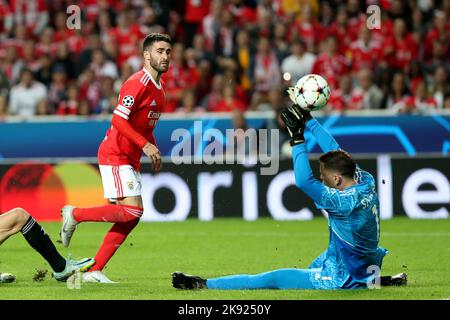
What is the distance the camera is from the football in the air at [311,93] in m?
8.59

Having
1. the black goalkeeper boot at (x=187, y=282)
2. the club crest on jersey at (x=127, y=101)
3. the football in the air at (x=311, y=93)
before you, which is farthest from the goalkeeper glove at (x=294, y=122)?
the club crest on jersey at (x=127, y=101)

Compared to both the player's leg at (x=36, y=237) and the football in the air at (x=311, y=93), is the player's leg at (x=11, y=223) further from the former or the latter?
the football in the air at (x=311, y=93)

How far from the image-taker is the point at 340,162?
27.4 ft

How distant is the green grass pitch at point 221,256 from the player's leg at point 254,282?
0.37ft

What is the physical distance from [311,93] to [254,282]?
5.31ft

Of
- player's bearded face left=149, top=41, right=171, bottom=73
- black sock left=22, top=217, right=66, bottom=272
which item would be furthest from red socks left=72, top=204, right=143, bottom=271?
player's bearded face left=149, top=41, right=171, bottom=73

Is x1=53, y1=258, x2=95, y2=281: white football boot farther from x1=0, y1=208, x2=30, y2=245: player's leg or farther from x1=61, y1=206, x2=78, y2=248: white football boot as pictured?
x1=0, y1=208, x2=30, y2=245: player's leg

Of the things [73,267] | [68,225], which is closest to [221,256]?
[68,225]

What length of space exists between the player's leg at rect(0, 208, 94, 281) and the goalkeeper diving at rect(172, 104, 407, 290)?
3.31 feet

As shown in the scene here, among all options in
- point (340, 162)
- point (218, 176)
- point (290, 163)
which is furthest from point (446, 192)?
point (340, 162)

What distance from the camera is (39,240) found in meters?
8.89

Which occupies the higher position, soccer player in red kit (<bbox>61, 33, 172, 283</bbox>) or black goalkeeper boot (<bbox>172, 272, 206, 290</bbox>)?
soccer player in red kit (<bbox>61, 33, 172, 283</bbox>)

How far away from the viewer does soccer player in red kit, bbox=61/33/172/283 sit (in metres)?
9.32
